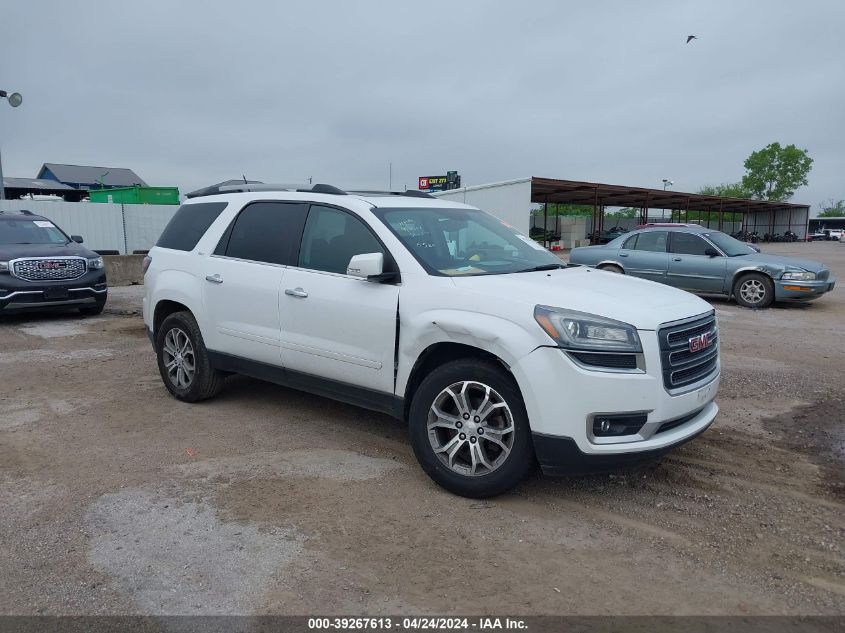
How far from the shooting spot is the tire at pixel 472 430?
360cm

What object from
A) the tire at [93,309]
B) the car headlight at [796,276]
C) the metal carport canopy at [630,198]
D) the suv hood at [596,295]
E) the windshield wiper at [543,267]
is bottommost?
the tire at [93,309]

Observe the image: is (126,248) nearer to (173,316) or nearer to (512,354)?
(173,316)

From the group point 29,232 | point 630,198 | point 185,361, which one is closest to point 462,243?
point 185,361

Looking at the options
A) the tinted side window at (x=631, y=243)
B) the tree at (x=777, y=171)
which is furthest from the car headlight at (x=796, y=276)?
the tree at (x=777, y=171)

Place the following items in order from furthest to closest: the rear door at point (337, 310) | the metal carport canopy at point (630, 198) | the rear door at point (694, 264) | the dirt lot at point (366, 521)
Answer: the metal carport canopy at point (630, 198), the rear door at point (694, 264), the rear door at point (337, 310), the dirt lot at point (366, 521)

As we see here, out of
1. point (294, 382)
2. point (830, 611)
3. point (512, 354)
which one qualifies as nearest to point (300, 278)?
point (294, 382)

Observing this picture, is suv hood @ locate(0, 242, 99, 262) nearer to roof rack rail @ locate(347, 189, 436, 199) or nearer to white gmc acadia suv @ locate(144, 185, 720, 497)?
white gmc acadia suv @ locate(144, 185, 720, 497)

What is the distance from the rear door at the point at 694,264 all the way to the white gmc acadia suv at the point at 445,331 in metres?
8.75

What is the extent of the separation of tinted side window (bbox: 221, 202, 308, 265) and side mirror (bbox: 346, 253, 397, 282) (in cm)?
92

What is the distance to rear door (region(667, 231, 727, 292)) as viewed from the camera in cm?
1247

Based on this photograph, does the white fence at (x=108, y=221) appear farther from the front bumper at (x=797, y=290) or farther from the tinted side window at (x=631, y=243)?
the front bumper at (x=797, y=290)

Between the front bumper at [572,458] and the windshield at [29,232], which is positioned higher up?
the windshield at [29,232]

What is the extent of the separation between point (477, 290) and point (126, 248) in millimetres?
18524

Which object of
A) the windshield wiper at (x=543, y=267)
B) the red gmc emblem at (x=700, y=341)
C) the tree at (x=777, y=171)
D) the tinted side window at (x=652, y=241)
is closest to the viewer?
the red gmc emblem at (x=700, y=341)
